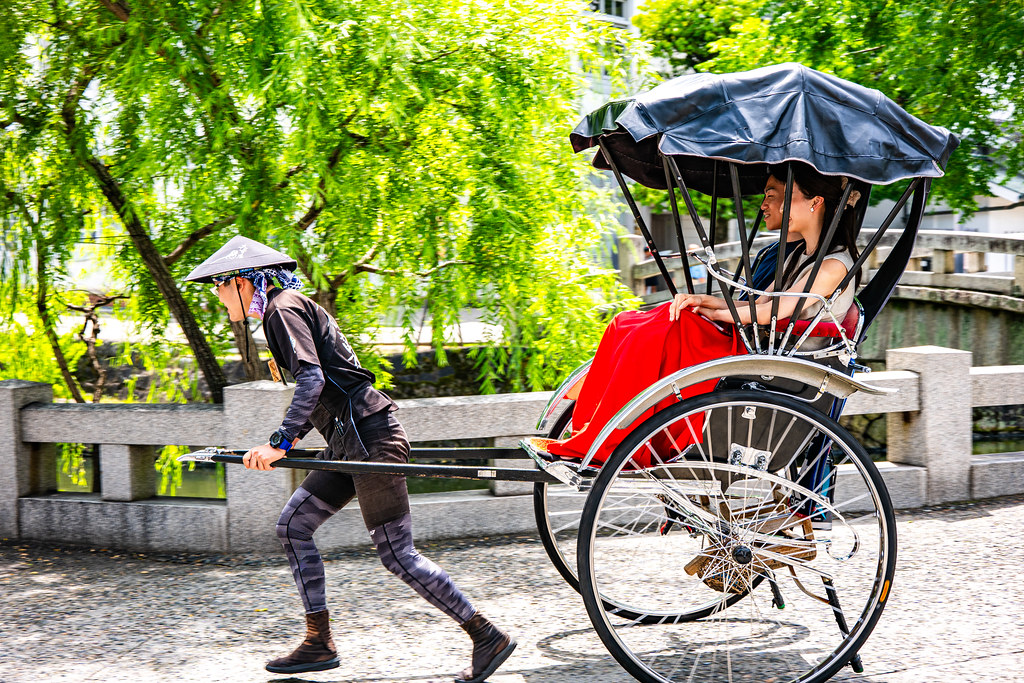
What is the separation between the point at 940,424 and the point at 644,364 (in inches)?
137

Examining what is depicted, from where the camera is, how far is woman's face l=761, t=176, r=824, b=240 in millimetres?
3562

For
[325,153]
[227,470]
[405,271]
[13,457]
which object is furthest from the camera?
[405,271]

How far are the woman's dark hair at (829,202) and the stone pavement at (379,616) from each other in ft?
5.60

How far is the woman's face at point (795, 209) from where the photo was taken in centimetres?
356

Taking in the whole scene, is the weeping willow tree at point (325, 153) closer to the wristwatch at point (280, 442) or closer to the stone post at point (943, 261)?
the wristwatch at point (280, 442)

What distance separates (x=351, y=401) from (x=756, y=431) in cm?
162

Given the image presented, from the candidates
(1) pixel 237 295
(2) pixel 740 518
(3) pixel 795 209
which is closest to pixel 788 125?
(3) pixel 795 209

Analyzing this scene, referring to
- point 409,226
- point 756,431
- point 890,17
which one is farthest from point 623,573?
point 890,17

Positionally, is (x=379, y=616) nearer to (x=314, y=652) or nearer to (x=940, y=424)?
(x=314, y=652)

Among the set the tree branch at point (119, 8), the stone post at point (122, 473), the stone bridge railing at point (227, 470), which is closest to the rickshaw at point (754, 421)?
the stone bridge railing at point (227, 470)

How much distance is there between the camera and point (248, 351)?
20.6 feet

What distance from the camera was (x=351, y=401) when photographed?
142 inches

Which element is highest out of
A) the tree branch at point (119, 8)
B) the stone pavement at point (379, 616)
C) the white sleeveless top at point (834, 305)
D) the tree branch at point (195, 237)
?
the tree branch at point (119, 8)

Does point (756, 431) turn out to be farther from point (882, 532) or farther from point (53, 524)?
point (53, 524)
